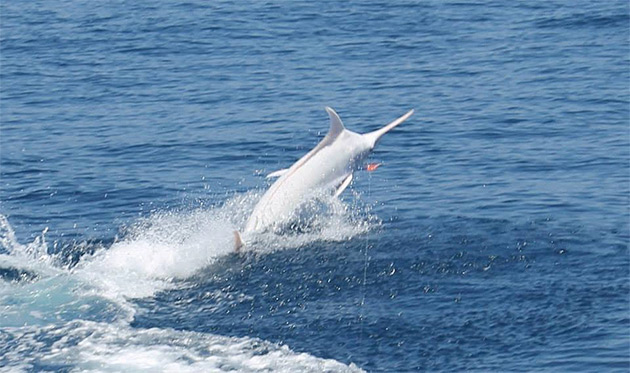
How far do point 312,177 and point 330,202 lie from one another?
1.26m

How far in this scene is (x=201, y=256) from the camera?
96.2 ft

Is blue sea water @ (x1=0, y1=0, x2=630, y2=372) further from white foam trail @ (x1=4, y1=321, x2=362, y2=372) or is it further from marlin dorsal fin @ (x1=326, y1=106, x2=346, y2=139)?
marlin dorsal fin @ (x1=326, y1=106, x2=346, y2=139)

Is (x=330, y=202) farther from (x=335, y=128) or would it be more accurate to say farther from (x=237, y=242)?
(x=237, y=242)

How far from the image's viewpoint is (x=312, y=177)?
30.7 m

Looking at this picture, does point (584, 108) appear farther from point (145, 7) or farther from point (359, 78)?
point (145, 7)

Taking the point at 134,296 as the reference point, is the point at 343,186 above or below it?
above

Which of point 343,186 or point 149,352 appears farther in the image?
point 343,186

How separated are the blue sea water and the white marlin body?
Answer: 1.94 feet

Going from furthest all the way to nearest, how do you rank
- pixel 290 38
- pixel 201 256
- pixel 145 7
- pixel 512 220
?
1. pixel 145 7
2. pixel 290 38
3. pixel 512 220
4. pixel 201 256

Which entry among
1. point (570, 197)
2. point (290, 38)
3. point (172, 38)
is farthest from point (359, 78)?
point (570, 197)

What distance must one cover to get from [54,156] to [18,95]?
8.76 metres

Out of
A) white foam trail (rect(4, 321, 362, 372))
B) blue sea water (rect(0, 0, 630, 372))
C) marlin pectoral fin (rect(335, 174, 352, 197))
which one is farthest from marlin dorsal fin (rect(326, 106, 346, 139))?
white foam trail (rect(4, 321, 362, 372))

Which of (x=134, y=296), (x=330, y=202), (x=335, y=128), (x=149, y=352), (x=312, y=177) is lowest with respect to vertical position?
(x=330, y=202)

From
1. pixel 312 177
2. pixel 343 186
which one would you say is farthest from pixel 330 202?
pixel 312 177
